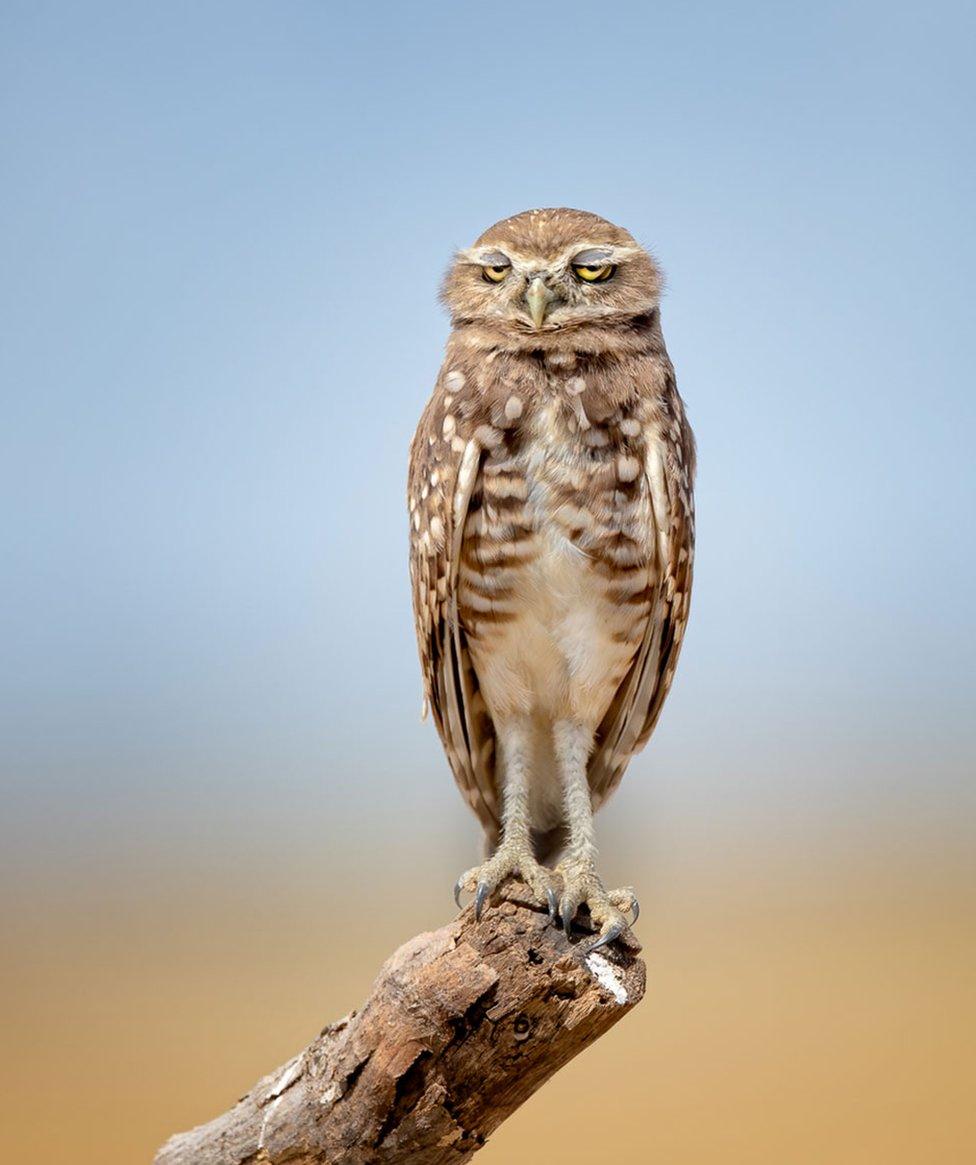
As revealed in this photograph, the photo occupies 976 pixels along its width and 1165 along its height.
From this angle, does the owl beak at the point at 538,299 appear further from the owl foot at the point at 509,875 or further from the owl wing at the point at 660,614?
the owl foot at the point at 509,875

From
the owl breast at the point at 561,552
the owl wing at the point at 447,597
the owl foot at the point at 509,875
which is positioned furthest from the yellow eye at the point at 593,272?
the owl foot at the point at 509,875

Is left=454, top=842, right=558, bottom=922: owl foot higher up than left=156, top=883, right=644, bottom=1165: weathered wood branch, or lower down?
higher up

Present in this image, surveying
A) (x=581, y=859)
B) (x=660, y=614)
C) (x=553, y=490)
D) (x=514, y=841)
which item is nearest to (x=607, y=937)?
(x=581, y=859)

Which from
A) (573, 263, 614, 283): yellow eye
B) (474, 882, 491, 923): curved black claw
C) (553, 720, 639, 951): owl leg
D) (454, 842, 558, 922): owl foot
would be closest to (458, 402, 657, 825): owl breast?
(553, 720, 639, 951): owl leg

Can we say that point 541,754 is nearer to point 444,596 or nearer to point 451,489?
point 444,596

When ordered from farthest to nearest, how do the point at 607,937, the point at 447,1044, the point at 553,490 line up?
the point at 553,490 → the point at 607,937 → the point at 447,1044

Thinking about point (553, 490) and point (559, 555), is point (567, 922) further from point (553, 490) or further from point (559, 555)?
point (553, 490)

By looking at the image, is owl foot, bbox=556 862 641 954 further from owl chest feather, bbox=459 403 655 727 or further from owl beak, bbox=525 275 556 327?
owl beak, bbox=525 275 556 327
